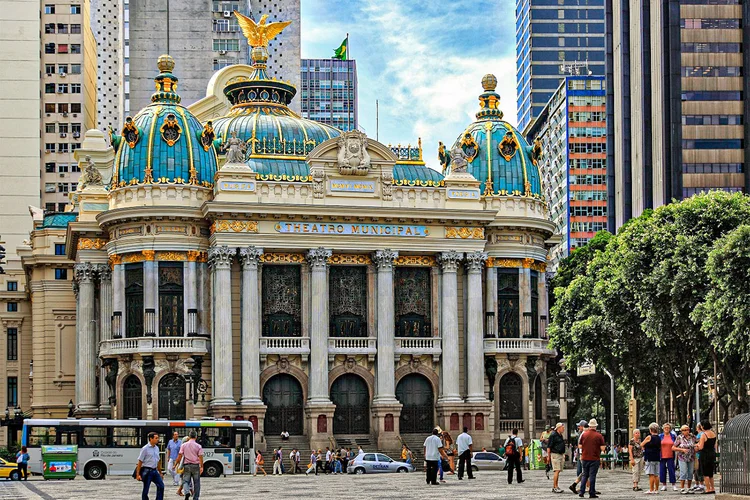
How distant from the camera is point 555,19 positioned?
18838cm

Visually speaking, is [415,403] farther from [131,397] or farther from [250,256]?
[131,397]

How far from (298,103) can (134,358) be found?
95.1 meters

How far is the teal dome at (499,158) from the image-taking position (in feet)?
319

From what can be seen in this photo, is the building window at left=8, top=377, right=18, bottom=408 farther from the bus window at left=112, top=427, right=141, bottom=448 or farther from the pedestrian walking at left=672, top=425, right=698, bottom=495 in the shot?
the pedestrian walking at left=672, top=425, right=698, bottom=495

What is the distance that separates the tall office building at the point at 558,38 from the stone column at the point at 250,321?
107m

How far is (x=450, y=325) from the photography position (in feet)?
298

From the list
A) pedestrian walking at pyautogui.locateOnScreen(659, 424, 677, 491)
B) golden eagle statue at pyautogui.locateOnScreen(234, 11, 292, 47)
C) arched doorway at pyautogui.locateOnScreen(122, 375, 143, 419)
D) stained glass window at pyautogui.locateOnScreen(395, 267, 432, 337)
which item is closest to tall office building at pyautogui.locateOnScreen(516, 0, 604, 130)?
golden eagle statue at pyautogui.locateOnScreen(234, 11, 292, 47)

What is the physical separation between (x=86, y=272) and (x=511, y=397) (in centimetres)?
2912

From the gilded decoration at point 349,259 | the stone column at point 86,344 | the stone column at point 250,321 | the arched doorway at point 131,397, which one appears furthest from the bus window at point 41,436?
the gilded decoration at point 349,259

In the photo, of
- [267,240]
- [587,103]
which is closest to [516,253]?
[267,240]

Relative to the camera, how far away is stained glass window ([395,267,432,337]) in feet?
300

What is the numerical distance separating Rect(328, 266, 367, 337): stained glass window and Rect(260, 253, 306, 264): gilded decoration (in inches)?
92.2

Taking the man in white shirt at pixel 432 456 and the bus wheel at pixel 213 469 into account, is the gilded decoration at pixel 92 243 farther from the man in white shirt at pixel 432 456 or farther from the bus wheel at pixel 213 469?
the man in white shirt at pixel 432 456

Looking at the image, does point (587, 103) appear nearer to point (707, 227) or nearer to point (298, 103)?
point (298, 103)
